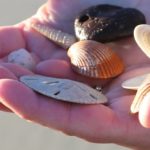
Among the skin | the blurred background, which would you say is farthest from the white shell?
the blurred background

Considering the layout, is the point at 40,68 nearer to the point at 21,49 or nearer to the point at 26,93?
the point at 21,49

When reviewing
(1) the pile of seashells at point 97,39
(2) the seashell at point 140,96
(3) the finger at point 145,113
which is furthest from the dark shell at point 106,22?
(3) the finger at point 145,113

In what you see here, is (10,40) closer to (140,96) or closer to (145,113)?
(140,96)

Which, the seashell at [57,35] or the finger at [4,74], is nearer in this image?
the finger at [4,74]

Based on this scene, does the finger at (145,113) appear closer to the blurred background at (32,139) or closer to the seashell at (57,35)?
the seashell at (57,35)

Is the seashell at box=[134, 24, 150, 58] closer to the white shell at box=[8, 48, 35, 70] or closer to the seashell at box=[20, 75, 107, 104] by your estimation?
the seashell at box=[20, 75, 107, 104]

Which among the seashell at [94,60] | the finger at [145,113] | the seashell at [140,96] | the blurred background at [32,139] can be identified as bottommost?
the blurred background at [32,139]
